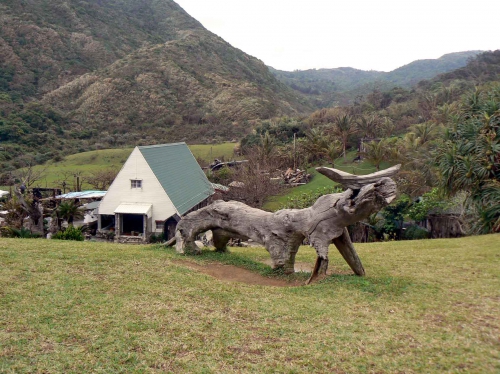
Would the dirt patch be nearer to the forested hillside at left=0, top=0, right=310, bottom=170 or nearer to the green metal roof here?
the green metal roof

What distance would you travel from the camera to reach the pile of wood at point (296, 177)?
115 ft

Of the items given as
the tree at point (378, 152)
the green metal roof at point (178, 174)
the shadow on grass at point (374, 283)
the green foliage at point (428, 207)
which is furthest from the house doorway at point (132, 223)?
the tree at point (378, 152)

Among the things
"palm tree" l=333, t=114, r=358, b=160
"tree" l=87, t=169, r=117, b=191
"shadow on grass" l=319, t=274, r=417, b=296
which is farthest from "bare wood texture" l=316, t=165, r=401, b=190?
"palm tree" l=333, t=114, r=358, b=160

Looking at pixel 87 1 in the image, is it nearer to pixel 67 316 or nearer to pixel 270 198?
pixel 270 198

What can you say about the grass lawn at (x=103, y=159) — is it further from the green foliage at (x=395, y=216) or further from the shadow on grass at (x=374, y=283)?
the shadow on grass at (x=374, y=283)

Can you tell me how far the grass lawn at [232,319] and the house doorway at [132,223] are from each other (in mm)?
12456

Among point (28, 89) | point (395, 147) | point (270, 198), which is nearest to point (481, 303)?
point (270, 198)

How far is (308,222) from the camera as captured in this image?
9.29 metres

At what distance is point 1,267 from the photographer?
8.83m

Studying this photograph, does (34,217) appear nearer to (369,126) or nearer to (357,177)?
(357,177)

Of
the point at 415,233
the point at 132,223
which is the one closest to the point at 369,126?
the point at 415,233

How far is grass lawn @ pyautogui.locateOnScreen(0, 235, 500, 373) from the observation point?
518 cm

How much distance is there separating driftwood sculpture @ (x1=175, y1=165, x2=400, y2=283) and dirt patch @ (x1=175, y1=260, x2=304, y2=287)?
0.50 m

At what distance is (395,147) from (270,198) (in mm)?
11826
